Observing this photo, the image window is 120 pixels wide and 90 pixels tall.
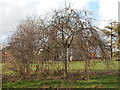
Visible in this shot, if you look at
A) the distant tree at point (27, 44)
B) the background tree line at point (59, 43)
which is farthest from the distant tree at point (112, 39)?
the distant tree at point (27, 44)

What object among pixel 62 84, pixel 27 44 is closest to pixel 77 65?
pixel 62 84

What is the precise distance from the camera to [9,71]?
10.8 meters

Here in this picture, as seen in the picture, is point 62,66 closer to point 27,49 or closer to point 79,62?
point 79,62

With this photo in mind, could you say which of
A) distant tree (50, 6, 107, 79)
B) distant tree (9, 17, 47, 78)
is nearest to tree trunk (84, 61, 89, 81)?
distant tree (50, 6, 107, 79)

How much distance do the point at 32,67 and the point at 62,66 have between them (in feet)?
4.86

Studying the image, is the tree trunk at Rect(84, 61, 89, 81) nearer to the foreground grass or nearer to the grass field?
the grass field

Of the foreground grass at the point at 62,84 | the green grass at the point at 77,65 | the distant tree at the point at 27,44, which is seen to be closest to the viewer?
the foreground grass at the point at 62,84

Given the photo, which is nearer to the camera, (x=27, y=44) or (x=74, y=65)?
(x=74, y=65)

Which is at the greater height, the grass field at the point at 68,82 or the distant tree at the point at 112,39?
the distant tree at the point at 112,39

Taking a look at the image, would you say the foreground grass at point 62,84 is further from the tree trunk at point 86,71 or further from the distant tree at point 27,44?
the distant tree at point 27,44

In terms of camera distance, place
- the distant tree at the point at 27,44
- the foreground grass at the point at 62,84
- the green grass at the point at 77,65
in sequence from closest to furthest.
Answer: the foreground grass at the point at 62,84
the green grass at the point at 77,65
the distant tree at the point at 27,44

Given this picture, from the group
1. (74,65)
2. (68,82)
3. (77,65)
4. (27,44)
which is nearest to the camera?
(68,82)

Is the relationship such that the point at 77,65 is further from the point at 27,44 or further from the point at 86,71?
the point at 27,44

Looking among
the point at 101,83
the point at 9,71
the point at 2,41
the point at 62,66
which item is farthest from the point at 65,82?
the point at 2,41
